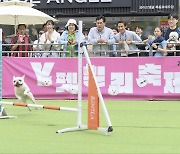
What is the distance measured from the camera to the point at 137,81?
11.2 m

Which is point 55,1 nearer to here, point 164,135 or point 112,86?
point 112,86

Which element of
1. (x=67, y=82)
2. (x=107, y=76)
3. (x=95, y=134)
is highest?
(x=107, y=76)

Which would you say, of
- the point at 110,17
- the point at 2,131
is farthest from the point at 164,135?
the point at 110,17

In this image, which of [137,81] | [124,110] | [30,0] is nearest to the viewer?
[124,110]

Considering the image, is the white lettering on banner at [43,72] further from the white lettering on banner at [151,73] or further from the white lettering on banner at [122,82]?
the white lettering on banner at [151,73]

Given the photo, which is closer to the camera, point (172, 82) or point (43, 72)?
point (172, 82)

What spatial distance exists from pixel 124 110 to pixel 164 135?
2.93 metres

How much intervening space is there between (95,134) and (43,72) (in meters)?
5.02

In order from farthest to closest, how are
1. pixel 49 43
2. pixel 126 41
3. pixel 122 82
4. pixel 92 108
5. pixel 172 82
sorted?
pixel 49 43, pixel 126 41, pixel 122 82, pixel 172 82, pixel 92 108

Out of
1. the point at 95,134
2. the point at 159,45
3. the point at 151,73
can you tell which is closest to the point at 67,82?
the point at 151,73

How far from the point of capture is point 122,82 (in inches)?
441

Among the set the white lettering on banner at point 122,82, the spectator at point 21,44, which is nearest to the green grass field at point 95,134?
the white lettering on banner at point 122,82

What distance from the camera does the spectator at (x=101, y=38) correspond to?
11.3m

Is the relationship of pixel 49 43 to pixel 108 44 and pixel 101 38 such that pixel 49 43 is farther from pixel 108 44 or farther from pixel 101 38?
pixel 108 44
